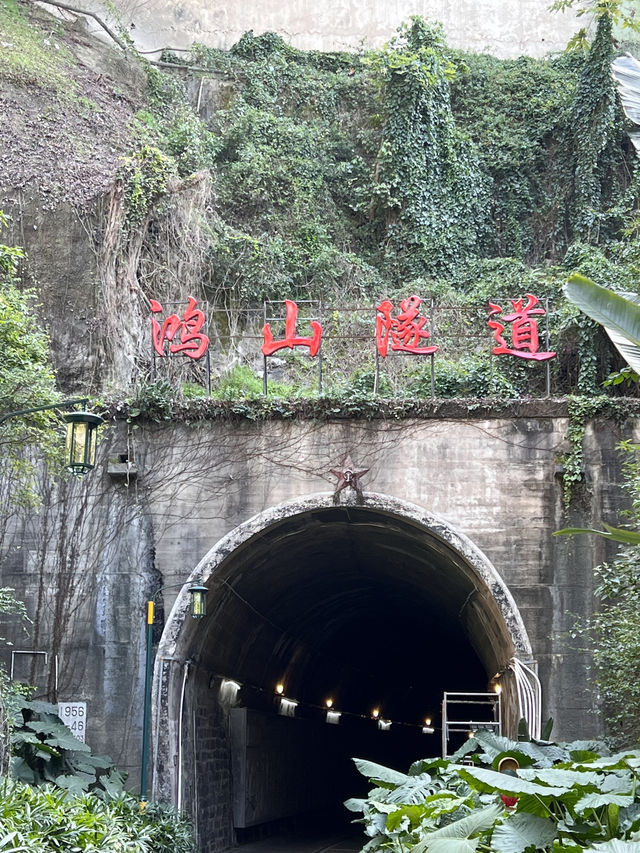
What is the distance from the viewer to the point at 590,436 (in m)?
13.7

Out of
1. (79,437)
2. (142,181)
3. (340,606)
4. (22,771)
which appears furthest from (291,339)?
(340,606)

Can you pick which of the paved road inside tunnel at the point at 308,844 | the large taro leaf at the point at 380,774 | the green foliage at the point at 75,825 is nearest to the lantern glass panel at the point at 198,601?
the green foliage at the point at 75,825

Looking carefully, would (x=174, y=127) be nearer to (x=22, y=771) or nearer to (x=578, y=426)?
(x=578, y=426)

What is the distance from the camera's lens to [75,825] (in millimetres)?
8938

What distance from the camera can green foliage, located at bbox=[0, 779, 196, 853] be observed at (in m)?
8.21

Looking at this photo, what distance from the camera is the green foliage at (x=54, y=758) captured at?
39.1ft

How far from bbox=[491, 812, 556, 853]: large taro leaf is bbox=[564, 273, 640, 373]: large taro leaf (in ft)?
9.61

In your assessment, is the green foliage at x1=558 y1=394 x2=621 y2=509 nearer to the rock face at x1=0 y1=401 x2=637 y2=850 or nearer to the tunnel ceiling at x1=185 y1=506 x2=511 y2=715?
the rock face at x1=0 y1=401 x2=637 y2=850

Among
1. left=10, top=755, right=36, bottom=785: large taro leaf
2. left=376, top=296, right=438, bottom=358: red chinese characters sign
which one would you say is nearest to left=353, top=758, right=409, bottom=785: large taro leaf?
left=10, top=755, right=36, bottom=785: large taro leaf

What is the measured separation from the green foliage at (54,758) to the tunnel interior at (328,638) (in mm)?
1973

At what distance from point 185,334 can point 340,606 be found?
8.03 metres

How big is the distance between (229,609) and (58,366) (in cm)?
446

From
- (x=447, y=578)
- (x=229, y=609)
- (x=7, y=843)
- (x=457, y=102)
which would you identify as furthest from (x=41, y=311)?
(x=457, y=102)

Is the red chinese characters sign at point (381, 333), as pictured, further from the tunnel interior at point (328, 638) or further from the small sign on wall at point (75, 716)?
the small sign on wall at point (75, 716)
